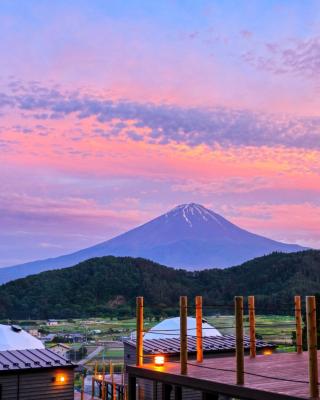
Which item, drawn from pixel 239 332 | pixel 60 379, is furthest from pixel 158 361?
pixel 60 379

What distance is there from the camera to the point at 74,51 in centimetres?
2816

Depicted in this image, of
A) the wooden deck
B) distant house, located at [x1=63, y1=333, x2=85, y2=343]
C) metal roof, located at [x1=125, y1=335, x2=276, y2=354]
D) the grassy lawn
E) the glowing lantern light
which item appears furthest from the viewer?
distant house, located at [x1=63, y1=333, x2=85, y2=343]

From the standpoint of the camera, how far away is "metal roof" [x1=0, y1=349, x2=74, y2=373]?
1694 cm

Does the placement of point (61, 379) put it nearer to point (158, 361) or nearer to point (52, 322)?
point (158, 361)

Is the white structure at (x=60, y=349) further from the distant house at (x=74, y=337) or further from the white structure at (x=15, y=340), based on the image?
the white structure at (x=15, y=340)

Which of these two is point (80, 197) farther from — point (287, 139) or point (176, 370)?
point (176, 370)

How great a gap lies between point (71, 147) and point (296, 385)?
109 feet

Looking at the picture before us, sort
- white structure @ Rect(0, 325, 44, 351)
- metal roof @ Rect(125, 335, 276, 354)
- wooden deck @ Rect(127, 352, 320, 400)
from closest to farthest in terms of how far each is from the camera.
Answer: wooden deck @ Rect(127, 352, 320, 400) → metal roof @ Rect(125, 335, 276, 354) → white structure @ Rect(0, 325, 44, 351)

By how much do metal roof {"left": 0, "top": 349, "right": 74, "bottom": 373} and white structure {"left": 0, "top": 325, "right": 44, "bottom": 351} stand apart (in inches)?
83.1

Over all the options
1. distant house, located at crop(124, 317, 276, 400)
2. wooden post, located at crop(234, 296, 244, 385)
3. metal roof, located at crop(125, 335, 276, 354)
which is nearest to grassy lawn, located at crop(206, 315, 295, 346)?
metal roof, located at crop(125, 335, 276, 354)

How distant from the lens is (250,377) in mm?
7270

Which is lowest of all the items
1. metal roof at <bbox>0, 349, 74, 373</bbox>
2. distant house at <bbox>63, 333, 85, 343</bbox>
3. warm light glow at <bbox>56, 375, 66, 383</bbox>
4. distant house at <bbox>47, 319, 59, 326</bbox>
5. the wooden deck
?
distant house at <bbox>63, 333, 85, 343</bbox>

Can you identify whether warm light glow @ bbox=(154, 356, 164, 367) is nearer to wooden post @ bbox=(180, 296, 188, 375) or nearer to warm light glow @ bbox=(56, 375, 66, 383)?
wooden post @ bbox=(180, 296, 188, 375)

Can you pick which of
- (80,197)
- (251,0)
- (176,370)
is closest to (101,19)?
(251,0)
